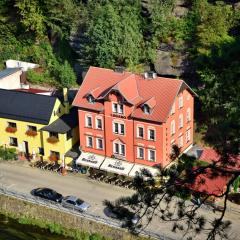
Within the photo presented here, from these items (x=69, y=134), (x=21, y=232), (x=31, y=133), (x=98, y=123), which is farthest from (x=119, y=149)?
(x=21, y=232)

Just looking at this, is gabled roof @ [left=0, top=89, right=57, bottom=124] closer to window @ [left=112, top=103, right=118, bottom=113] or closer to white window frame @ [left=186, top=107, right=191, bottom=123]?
window @ [left=112, top=103, right=118, bottom=113]

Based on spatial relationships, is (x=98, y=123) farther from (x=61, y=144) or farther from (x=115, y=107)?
(x=61, y=144)

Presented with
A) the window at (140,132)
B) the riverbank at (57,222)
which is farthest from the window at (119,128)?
the riverbank at (57,222)

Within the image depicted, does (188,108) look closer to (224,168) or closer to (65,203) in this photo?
(65,203)

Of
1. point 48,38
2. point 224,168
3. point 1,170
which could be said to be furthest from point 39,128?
point 224,168

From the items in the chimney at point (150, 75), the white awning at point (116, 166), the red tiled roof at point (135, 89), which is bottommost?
the white awning at point (116, 166)

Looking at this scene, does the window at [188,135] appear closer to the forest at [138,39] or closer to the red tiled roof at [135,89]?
the forest at [138,39]
